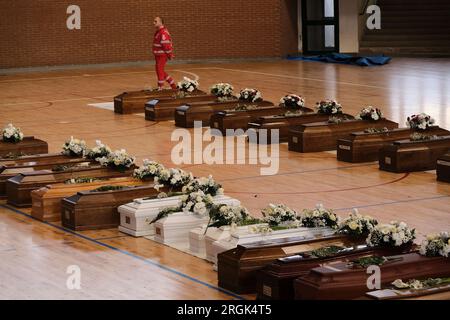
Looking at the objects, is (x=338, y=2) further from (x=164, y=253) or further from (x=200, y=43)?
(x=164, y=253)

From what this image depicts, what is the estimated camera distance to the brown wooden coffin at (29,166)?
11.6 meters

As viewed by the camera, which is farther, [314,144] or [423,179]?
[314,144]

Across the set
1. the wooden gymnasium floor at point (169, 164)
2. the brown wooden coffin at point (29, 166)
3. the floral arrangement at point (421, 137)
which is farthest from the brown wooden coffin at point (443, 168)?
the brown wooden coffin at point (29, 166)

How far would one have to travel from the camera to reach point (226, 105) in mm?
17203

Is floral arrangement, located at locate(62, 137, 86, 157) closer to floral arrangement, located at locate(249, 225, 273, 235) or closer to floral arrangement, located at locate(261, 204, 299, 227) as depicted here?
floral arrangement, located at locate(261, 204, 299, 227)

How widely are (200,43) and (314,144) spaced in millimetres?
15261

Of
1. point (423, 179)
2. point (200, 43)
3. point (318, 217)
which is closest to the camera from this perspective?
point (318, 217)

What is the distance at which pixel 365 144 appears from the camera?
43.5 ft

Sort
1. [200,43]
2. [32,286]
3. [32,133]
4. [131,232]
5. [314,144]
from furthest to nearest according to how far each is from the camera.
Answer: [200,43] < [32,133] < [314,144] < [131,232] < [32,286]

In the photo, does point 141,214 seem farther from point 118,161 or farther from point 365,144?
point 365,144

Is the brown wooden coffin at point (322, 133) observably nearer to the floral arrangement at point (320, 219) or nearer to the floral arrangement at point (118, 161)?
the floral arrangement at point (118, 161)

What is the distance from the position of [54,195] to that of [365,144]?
183 inches

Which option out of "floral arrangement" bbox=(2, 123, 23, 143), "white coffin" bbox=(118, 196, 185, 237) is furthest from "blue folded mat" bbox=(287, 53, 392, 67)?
"white coffin" bbox=(118, 196, 185, 237)
